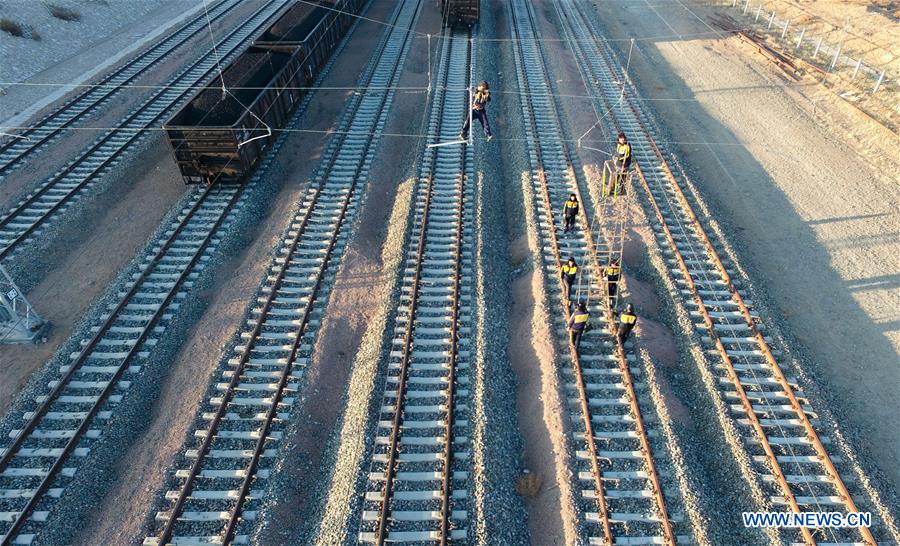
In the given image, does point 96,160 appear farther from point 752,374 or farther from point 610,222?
point 752,374

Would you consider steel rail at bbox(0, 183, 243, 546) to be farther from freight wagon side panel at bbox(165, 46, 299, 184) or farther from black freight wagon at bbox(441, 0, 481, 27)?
black freight wagon at bbox(441, 0, 481, 27)

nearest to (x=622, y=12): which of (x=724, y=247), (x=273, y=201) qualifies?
(x=724, y=247)

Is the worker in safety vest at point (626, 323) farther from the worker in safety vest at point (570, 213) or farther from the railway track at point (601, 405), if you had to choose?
the worker in safety vest at point (570, 213)

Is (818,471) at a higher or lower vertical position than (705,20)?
lower

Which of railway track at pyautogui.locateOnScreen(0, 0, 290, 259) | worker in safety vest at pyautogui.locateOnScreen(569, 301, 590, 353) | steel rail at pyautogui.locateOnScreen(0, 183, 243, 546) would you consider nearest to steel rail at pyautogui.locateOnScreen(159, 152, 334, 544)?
steel rail at pyautogui.locateOnScreen(0, 183, 243, 546)

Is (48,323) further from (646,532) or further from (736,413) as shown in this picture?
(736,413)

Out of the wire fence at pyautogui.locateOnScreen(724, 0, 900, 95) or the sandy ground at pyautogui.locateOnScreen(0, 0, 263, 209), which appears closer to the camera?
the sandy ground at pyautogui.locateOnScreen(0, 0, 263, 209)
